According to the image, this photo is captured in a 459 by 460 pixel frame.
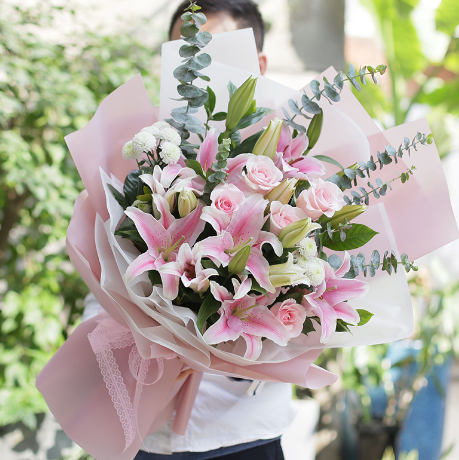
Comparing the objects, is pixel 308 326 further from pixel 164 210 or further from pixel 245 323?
pixel 164 210

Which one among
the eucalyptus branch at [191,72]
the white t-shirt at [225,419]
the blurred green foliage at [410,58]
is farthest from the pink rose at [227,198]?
the blurred green foliage at [410,58]

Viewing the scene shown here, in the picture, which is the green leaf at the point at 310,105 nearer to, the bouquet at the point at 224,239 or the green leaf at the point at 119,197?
the bouquet at the point at 224,239

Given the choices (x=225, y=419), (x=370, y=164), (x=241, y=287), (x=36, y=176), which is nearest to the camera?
(x=241, y=287)

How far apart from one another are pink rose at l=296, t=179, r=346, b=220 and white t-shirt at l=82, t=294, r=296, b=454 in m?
0.40

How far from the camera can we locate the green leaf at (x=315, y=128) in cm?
62

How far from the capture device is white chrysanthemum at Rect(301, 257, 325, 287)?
511 millimetres

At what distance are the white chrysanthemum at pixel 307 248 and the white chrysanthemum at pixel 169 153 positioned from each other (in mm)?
174

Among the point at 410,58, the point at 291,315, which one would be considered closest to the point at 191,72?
the point at 291,315

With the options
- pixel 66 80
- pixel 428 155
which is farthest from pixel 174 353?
pixel 66 80

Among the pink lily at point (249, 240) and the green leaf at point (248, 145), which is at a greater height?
the green leaf at point (248, 145)

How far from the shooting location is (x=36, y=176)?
140 cm

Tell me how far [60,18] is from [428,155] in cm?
156

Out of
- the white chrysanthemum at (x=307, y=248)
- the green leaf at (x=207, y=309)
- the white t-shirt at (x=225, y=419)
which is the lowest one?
the white t-shirt at (x=225, y=419)

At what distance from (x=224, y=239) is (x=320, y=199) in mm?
124
